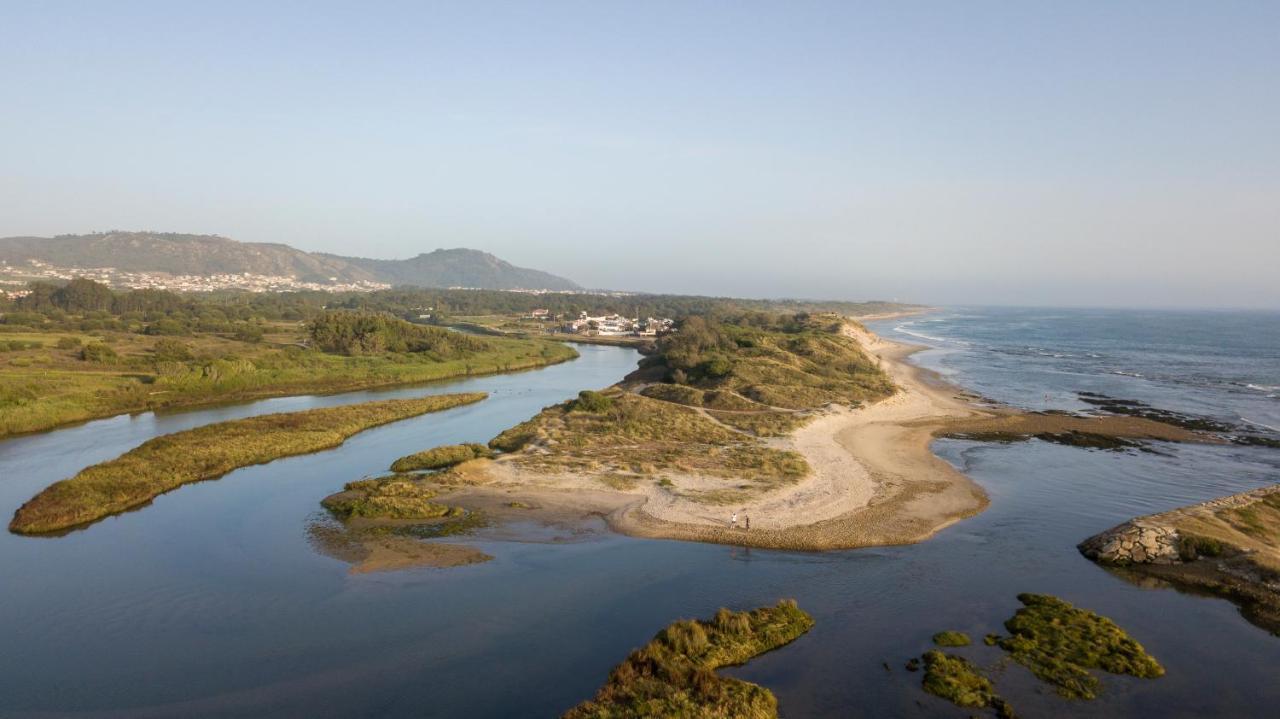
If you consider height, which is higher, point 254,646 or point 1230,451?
point 1230,451

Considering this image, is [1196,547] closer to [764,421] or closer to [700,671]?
[700,671]

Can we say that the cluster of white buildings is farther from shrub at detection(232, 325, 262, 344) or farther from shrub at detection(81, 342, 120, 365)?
shrub at detection(81, 342, 120, 365)

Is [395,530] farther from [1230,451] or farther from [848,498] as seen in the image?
[1230,451]

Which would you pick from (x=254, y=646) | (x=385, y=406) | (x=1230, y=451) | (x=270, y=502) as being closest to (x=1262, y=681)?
(x=254, y=646)

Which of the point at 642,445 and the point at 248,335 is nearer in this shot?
the point at 642,445

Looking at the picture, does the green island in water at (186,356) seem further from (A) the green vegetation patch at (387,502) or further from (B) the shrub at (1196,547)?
(B) the shrub at (1196,547)

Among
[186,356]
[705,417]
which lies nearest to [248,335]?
[186,356]

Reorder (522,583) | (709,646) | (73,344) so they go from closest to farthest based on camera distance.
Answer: (709,646) → (522,583) → (73,344)
